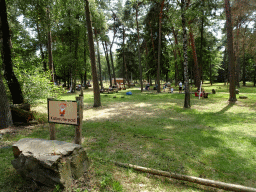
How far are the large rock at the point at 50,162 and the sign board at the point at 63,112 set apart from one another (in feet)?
2.19

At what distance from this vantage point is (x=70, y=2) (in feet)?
26.9

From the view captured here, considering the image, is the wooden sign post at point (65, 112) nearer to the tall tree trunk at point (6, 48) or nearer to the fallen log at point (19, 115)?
the fallen log at point (19, 115)

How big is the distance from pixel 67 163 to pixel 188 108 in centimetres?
959

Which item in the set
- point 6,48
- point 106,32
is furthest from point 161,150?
point 106,32

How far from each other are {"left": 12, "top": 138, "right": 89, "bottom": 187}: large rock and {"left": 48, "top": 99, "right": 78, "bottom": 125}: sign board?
0.67 metres

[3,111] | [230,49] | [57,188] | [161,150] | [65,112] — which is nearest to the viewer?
[57,188]

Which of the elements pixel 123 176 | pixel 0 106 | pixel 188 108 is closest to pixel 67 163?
pixel 123 176

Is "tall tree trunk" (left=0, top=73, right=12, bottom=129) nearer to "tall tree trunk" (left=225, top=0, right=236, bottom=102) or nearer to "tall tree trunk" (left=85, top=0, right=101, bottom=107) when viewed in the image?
"tall tree trunk" (left=85, top=0, right=101, bottom=107)

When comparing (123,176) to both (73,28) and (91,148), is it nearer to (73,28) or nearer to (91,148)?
(91,148)

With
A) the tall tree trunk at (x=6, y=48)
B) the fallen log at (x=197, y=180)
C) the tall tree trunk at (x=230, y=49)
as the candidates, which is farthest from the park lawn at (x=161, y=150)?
the tall tree trunk at (x=230, y=49)

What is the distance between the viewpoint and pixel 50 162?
9.48ft

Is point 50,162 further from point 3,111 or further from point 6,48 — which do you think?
point 6,48

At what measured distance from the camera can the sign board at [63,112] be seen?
4.02m

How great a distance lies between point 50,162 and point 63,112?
149 centimetres
